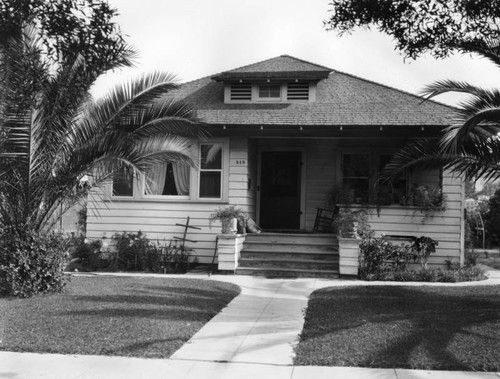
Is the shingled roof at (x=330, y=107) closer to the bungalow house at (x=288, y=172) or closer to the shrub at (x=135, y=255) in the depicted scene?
the bungalow house at (x=288, y=172)

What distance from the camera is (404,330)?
6.81 m

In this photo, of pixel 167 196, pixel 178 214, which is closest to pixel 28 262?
pixel 178 214

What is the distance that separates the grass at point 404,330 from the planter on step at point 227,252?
10.3 feet

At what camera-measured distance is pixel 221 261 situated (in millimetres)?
12539

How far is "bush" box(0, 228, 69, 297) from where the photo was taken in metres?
8.84

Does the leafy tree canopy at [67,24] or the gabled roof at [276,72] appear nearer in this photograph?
the leafy tree canopy at [67,24]

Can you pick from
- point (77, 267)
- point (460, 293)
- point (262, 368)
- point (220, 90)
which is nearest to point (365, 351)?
point (262, 368)

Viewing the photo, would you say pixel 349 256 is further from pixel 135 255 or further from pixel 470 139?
pixel 135 255

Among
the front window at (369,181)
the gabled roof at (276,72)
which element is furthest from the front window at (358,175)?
the gabled roof at (276,72)

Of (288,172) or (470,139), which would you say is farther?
→ (288,172)

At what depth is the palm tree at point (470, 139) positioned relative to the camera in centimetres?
780

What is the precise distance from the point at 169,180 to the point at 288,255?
12.5ft

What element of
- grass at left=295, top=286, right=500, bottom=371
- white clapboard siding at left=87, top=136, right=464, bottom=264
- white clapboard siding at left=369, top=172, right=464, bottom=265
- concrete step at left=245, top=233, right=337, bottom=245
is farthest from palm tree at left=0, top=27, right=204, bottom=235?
white clapboard siding at left=369, top=172, right=464, bottom=265

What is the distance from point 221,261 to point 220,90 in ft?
19.6
